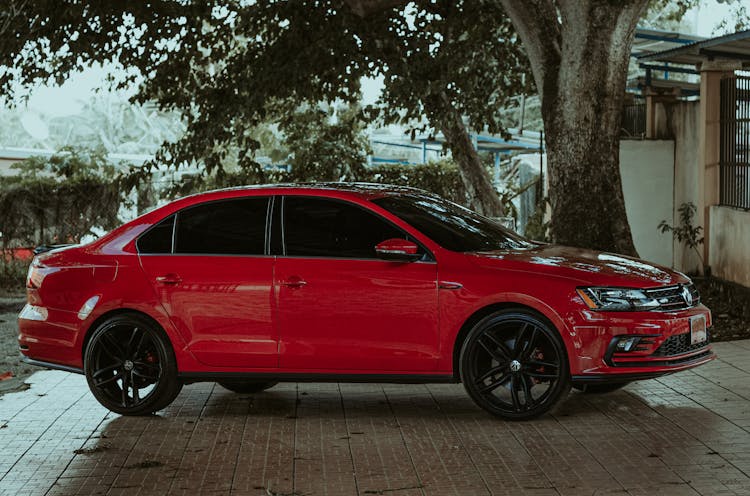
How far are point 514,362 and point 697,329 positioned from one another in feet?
4.50

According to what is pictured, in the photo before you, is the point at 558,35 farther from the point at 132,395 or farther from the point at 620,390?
the point at 132,395

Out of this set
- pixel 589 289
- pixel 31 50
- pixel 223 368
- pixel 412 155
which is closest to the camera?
pixel 589 289

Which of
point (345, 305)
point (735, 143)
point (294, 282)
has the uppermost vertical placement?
point (735, 143)

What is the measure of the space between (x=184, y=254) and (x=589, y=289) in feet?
9.88

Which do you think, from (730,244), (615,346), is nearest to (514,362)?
(615,346)

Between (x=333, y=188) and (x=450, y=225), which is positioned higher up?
(x=333, y=188)

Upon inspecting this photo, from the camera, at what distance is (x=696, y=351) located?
8273 millimetres

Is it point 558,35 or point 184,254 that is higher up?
point 558,35

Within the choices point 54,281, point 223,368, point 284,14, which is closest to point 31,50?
point 284,14

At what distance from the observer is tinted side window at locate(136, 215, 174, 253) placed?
28.9 ft

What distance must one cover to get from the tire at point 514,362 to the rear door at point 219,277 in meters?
1.45

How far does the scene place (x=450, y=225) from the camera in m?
8.77

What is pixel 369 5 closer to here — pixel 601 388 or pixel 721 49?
pixel 721 49

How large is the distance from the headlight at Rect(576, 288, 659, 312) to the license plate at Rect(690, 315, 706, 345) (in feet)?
1.50
